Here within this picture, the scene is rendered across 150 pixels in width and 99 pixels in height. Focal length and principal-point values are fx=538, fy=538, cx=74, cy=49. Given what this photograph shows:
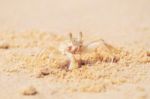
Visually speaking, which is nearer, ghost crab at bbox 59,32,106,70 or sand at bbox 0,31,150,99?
sand at bbox 0,31,150,99

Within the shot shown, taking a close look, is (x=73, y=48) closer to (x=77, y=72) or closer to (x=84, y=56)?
(x=84, y=56)

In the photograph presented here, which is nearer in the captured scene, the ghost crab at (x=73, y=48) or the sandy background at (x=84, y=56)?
the sandy background at (x=84, y=56)

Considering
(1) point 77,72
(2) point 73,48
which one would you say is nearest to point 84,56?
(2) point 73,48

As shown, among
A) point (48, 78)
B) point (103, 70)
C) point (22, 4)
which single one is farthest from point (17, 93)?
point (22, 4)

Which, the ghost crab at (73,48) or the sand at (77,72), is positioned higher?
the ghost crab at (73,48)

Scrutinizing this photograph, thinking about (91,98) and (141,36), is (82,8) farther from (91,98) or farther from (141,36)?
(91,98)

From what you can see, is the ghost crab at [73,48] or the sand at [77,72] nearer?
the sand at [77,72]

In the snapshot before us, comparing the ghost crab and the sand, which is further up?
the ghost crab
